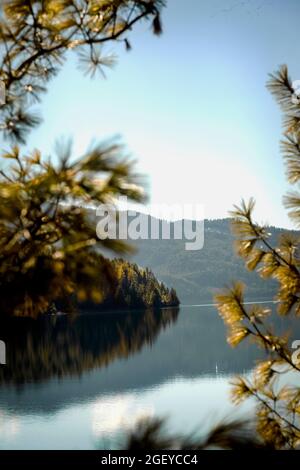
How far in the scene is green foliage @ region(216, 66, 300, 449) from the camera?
3877mm

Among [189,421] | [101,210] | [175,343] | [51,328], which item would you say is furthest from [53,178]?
[51,328]

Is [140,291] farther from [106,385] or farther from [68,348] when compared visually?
[106,385]

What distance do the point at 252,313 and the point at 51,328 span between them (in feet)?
234

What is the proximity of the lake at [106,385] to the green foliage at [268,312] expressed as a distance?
0.35 meters

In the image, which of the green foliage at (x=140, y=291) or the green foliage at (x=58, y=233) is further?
the green foliage at (x=140, y=291)

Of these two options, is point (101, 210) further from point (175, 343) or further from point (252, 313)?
point (175, 343)

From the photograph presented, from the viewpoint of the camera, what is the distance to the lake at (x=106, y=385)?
67.2 feet

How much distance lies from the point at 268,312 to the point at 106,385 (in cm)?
3133

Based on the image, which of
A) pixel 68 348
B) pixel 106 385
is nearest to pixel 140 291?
pixel 68 348

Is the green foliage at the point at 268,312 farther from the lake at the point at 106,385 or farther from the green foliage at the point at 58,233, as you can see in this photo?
the green foliage at the point at 58,233

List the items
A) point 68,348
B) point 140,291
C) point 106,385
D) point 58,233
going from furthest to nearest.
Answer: point 140,291
point 68,348
point 106,385
point 58,233

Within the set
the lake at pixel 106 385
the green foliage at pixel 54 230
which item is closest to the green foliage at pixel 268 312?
the lake at pixel 106 385

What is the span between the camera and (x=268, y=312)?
14.0 feet

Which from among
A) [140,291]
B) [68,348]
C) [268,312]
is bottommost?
[68,348]
